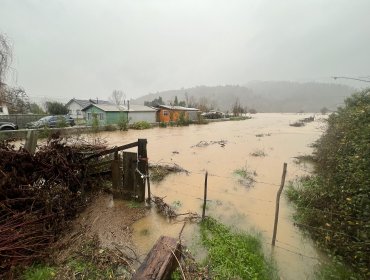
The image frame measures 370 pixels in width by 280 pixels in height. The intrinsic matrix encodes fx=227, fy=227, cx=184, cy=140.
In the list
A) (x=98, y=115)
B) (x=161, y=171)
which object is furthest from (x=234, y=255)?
(x=98, y=115)

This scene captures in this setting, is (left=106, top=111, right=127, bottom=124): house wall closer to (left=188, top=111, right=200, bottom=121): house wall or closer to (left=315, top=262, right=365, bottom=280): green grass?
(left=188, top=111, right=200, bottom=121): house wall

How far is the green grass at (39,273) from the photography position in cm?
348

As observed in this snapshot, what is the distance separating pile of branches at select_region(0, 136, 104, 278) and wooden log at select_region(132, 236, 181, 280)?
2.02m

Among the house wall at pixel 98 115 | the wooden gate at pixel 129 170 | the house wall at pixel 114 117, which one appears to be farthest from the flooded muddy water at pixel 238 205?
the house wall at pixel 98 115

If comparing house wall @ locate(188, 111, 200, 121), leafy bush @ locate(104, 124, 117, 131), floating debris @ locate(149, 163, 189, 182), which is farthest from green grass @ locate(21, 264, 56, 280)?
house wall @ locate(188, 111, 200, 121)

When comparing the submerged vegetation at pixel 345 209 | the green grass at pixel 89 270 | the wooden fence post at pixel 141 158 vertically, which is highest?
the wooden fence post at pixel 141 158

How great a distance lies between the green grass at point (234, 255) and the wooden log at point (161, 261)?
2.51 feet

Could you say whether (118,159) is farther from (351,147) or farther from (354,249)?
(351,147)

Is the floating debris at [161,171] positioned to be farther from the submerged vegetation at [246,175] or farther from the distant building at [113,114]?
the distant building at [113,114]

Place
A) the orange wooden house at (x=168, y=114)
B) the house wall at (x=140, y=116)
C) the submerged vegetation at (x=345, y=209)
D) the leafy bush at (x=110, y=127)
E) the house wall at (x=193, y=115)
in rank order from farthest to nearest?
the house wall at (x=193, y=115) < the orange wooden house at (x=168, y=114) < the house wall at (x=140, y=116) < the leafy bush at (x=110, y=127) < the submerged vegetation at (x=345, y=209)

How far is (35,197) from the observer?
4574mm

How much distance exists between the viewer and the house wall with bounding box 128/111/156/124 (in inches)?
1251

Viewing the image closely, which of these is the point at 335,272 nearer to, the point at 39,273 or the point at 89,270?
the point at 89,270

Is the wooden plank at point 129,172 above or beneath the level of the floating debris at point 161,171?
above
